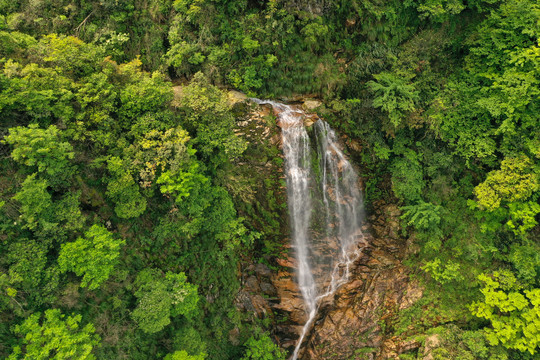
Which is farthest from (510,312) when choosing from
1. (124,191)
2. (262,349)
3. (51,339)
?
(51,339)

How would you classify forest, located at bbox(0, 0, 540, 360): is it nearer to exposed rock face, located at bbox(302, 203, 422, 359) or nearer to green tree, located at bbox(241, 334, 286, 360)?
green tree, located at bbox(241, 334, 286, 360)

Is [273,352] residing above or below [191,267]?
below

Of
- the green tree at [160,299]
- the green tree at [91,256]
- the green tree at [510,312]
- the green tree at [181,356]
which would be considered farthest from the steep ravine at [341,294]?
the green tree at [91,256]

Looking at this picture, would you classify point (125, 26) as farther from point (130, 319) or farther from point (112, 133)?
point (130, 319)

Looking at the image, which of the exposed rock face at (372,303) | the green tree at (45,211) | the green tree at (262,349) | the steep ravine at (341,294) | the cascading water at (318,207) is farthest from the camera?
the cascading water at (318,207)

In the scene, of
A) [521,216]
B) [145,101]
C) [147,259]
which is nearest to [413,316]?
[521,216]

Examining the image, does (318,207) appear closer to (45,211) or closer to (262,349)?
(262,349)

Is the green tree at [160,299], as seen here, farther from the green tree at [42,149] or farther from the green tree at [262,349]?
the green tree at [42,149]
